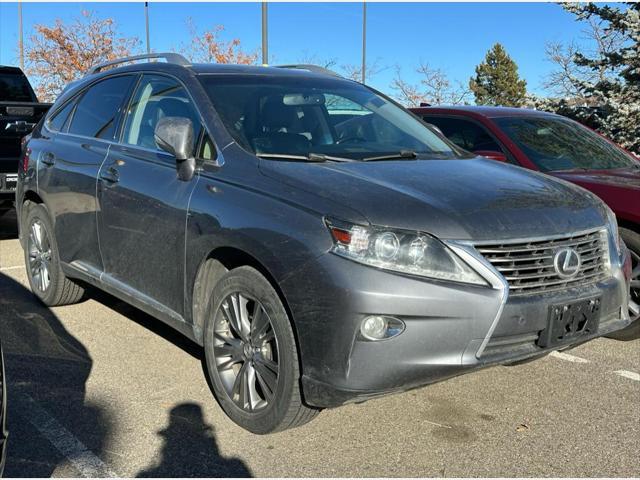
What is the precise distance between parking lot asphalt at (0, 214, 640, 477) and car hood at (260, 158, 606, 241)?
103cm

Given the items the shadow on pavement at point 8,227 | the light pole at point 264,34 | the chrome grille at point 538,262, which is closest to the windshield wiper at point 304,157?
the chrome grille at point 538,262

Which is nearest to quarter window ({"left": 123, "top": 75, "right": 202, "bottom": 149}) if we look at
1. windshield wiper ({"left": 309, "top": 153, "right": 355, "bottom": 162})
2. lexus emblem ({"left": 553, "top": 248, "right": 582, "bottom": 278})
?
windshield wiper ({"left": 309, "top": 153, "right": 355, "bottom": 162})

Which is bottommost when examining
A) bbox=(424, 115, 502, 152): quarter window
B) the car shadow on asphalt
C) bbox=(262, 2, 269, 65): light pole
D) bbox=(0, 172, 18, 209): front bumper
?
the car shadow on asphalt

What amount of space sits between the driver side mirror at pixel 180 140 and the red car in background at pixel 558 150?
276 cm

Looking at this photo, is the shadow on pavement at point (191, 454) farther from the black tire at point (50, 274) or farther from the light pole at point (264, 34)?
the light pole at point (264, 34)

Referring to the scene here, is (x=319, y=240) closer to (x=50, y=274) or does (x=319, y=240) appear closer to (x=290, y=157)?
(x=290, y=157)

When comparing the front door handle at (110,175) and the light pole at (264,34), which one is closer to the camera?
the front door handle at (110,175)

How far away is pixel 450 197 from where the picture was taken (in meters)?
3.03

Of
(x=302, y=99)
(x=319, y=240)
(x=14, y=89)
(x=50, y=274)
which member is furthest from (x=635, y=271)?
(x=14, y=89)

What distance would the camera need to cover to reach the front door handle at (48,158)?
493cm

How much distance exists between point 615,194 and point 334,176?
244cm

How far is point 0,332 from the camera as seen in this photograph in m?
4.65

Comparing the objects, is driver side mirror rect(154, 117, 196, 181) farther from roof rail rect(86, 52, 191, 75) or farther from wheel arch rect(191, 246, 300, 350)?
roof rail rect(86, 52, 191, 75)

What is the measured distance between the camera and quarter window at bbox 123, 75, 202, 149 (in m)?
3.87
